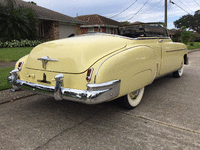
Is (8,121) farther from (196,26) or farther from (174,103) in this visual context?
(196,26)

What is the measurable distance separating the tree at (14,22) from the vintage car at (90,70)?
11.5 metres

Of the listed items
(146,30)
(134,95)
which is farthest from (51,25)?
(134,95)

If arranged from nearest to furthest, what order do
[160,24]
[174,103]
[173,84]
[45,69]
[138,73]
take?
[45,69], [138,73], [174,103], [160,24], [173,84]

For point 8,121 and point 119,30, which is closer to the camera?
point 8,121

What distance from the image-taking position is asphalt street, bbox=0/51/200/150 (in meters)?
2.16

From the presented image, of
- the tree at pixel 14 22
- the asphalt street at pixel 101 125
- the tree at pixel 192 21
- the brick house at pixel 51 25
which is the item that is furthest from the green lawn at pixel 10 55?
the tree at pixel 192 21

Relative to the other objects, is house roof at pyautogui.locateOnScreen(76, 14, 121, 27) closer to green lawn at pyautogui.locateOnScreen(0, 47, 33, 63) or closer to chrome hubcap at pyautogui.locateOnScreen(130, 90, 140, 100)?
green lawn at pyautogui.locateOnScreen(0, 47, 33, 63)

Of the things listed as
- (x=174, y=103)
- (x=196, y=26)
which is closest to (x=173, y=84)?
(x=174, y=103)

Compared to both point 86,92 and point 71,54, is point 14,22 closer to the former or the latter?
point 71,54

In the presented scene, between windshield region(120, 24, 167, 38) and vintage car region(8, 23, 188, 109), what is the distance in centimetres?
105

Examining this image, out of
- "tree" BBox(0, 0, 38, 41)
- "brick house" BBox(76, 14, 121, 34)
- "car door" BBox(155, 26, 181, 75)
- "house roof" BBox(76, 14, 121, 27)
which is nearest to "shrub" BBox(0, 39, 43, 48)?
"tree" BBox(0, 0, 38, 41)

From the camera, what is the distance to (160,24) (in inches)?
179

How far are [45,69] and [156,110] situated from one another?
6.61 ft

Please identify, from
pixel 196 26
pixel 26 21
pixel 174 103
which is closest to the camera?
pixel 174 103
